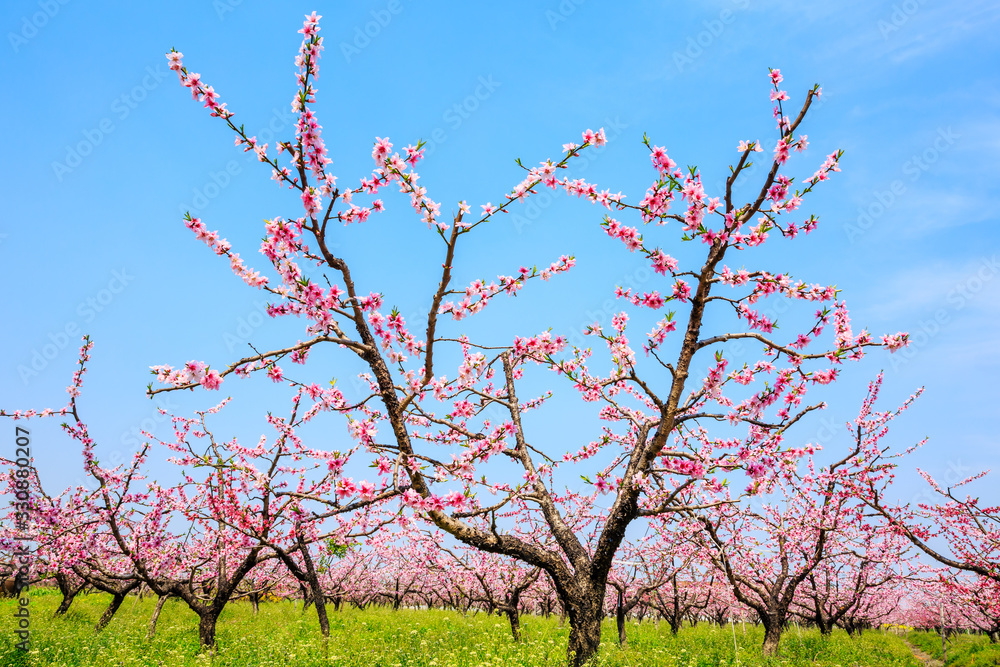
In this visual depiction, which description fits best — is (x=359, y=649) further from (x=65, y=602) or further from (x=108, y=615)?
(x=65, y=602)

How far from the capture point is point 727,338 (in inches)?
304

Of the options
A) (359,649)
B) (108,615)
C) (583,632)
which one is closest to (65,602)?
(108,615)

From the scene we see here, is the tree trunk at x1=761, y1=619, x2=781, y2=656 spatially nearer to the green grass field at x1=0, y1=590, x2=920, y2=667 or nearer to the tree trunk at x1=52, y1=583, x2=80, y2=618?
the green grass field at x1=0, y1=590, x2=920, y2=667

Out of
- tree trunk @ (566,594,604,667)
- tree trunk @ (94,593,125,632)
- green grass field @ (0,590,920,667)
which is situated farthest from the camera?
tree trunk @ (94,593,125,632)

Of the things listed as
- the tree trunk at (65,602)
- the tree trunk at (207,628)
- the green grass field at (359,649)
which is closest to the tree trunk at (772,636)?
the green grass field at (359,649)

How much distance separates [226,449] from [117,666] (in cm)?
441

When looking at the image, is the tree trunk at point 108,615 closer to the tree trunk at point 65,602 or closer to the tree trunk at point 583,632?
the tree trunk at point 65,602

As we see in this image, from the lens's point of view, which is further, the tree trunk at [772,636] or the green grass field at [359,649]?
the tree trunk at [772,636]

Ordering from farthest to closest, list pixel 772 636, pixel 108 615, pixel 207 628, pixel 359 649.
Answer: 1. pixel 108 615
2. pixel 772 636
3. pixel 359 649
4. pixel 207 628

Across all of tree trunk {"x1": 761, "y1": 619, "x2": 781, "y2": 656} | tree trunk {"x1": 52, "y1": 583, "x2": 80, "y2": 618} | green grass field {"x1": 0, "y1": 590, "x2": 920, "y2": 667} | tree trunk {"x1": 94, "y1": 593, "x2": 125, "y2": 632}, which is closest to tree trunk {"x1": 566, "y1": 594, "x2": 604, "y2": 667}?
green grass field {"x1": 0, "y1": 590, "x2": 920, "y2": 667}

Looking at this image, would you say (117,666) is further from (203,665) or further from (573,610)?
(573,610)

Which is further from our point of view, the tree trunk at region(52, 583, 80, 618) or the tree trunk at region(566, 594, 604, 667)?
the tree trunk at region(52, 583, 80, 618)

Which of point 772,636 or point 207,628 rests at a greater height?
point 207,628

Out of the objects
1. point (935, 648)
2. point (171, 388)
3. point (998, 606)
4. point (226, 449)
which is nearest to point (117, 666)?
point (226, 449)
